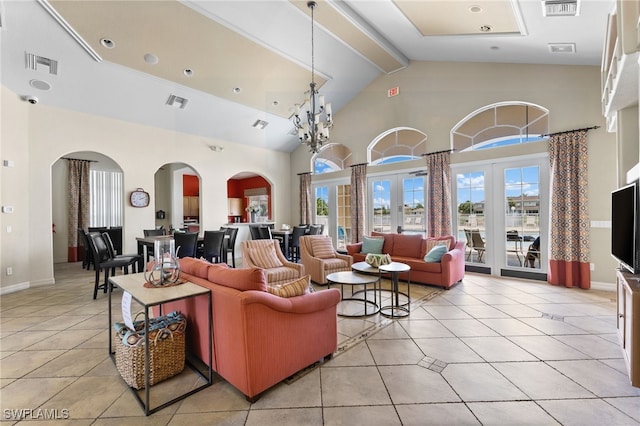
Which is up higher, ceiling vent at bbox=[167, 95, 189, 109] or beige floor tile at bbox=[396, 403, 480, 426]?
ceiling vent at bbox=[167, 95, 189, 109]

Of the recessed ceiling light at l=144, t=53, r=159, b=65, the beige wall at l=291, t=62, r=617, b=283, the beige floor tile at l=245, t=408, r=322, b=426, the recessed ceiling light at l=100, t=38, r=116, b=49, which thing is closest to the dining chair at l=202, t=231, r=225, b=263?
the recessed ceiling light at l=144, t=53, r=159, b=65

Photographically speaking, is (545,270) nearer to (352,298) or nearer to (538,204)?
(538,204)

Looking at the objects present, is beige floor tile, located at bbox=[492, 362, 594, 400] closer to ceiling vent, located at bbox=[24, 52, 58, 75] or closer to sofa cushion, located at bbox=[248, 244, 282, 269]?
sofa cushion, located at bbox=[248, 244, 282, 269]

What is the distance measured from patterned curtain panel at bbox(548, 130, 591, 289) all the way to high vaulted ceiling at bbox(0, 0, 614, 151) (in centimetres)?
133

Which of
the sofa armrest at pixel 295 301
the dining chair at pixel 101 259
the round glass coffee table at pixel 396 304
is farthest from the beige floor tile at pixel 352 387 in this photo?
the dining chair at pixel 101 259

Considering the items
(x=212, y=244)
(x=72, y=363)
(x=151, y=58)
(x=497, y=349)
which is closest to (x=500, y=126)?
(x=497, y=349)

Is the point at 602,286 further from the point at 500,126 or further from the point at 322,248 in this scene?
the point at 322,248

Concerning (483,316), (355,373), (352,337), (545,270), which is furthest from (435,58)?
(355,373)

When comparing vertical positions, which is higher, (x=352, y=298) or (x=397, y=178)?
(x=397, y=178)

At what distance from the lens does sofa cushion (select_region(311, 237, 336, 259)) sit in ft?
17.6

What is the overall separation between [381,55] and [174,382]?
6363mm

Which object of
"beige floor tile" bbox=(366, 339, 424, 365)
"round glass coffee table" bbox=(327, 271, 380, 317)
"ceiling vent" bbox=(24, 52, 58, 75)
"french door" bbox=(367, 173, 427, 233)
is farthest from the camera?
"french door" bbox=(367, 173, 427, 233)

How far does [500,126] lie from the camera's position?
559 cm

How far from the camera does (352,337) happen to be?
3043 mm
